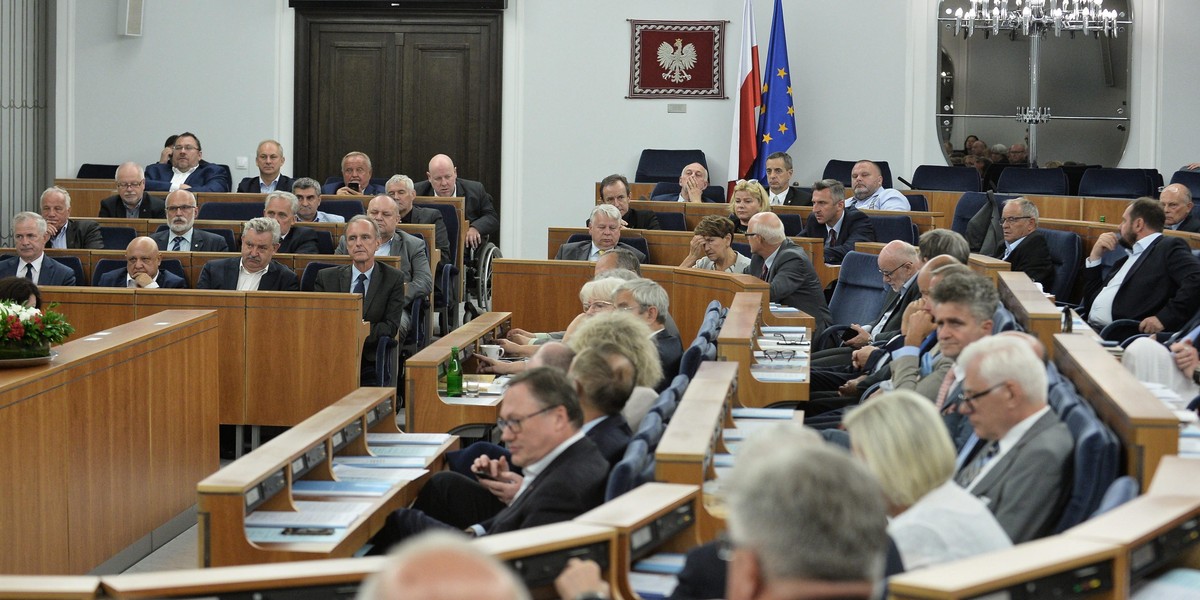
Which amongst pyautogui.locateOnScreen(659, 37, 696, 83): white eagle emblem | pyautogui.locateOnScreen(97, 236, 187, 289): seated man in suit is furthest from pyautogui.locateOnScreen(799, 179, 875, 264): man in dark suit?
pyautogui.locateOnScreen(97, 236, 187, 289): seated man in suit

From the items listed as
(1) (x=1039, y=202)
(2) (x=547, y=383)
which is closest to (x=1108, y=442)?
(2) (x=547, y=383)

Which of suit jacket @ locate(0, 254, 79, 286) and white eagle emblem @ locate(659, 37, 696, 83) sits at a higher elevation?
white eagle emblem @ locate(659, 37, 696, 83)

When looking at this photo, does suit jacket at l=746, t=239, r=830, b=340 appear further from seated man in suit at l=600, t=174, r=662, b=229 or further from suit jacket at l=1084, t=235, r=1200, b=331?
seated man in suit at l=600, t=174, r=662, b=229

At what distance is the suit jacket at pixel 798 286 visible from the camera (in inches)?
281

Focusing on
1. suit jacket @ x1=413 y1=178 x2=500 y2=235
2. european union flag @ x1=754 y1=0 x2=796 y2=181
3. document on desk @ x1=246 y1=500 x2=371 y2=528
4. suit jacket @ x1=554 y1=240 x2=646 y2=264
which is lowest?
document on desk @ x1=246 y1=500 x2=371 y2=528

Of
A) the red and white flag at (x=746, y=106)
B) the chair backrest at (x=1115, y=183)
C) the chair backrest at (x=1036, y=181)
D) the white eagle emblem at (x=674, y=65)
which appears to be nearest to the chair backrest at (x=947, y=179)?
the chair backrest at (x=1036, y=181)

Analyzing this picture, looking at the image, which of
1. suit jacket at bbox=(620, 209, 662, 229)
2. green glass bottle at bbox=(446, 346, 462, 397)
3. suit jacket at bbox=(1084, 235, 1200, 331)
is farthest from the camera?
suit jacket at bbox=(620, 209, 662, 229)

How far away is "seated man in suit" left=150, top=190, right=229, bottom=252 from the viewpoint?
26.8 ft

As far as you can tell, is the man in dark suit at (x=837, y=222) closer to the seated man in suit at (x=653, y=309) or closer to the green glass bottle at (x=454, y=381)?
the seated man in suit at (x=653, y=309)

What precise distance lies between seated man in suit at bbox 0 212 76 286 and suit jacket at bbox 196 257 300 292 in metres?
0.74

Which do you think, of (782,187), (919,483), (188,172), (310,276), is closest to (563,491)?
(919,483)

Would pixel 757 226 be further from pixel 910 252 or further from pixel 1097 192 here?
pixel 1097 192

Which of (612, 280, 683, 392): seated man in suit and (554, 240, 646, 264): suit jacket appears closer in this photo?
(612, 280, 683, 392): seated man in suit

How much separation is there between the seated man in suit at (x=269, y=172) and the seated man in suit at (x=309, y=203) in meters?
1.26
